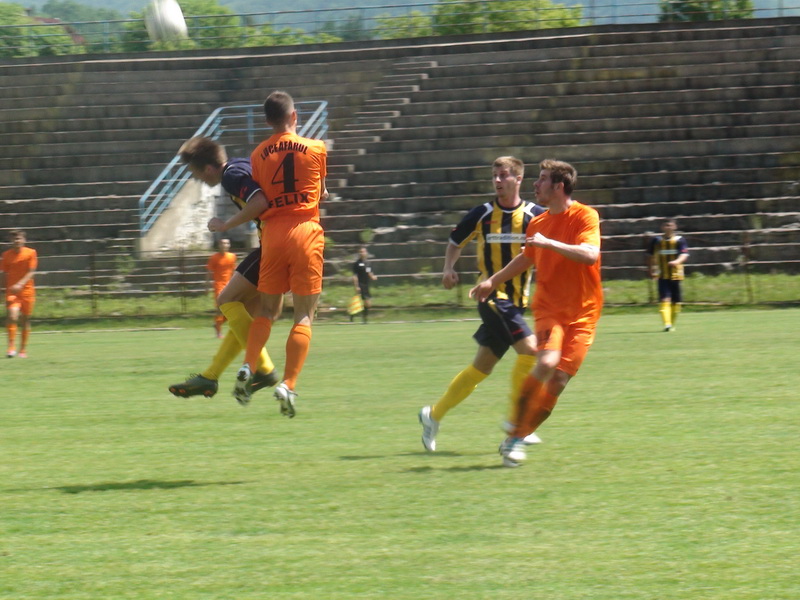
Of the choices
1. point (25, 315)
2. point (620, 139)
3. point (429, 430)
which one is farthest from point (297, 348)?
point (620, 139)

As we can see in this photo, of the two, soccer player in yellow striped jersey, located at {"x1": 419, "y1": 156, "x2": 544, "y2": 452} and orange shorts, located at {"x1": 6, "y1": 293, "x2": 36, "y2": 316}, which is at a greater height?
soccer player in yellow striped jersey, located at {"x1": 419, "y1": 156, "x2": 544, "y2": 452}

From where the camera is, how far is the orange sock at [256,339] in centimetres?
709

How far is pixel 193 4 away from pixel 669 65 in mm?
60768

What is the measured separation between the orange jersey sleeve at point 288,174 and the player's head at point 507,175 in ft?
3.93

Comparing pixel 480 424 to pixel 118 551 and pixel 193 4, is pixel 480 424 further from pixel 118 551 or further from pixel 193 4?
pixel 193 4

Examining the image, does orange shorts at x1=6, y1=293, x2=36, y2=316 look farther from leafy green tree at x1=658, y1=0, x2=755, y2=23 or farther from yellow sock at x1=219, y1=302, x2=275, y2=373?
leafy green tree at x1=658, y1=0, x2=755, y2=23

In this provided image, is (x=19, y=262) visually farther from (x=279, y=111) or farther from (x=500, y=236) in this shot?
(x=500, y=236)

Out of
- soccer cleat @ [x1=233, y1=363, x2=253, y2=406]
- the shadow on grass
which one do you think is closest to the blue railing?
soccer cleat @ [x1=233, y1=363, x2=253, y2=406]

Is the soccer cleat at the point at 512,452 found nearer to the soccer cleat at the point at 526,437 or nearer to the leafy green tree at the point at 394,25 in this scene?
the soccer cleat at the point at 526,437

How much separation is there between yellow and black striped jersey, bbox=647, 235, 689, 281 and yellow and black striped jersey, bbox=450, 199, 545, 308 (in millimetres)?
12555

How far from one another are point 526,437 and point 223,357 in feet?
6.86

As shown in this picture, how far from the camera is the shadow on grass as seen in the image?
6.22 meters

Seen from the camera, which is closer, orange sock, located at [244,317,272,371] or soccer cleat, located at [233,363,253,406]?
soccer cleat, located at [233,363,253,406]

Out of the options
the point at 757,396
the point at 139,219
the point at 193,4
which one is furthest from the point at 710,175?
the point at 193,4
